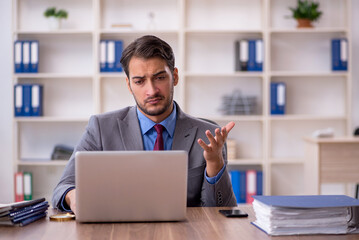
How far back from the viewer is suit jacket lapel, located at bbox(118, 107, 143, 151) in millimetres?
2094

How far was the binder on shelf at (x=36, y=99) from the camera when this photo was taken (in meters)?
4.59

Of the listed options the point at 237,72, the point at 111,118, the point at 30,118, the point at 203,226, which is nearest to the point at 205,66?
the point at 237,72

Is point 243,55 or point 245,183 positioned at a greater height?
point 243,55

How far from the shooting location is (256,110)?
15.9 ft

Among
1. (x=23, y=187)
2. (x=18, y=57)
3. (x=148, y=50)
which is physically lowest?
(x=23, y=187)

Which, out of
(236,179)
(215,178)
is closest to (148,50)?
(215,178)

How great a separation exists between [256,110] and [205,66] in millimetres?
660

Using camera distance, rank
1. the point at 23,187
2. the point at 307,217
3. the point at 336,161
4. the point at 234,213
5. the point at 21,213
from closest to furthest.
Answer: the point at 307,217 → the point at 21,213 → the point at 234,213 → the point at 336,161 → the point at 23,187

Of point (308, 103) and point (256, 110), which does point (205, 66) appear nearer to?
point (256, 110)

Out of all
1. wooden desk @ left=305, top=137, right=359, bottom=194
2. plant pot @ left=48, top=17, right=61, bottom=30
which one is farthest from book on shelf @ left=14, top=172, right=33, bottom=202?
wooden desk @ left=305, top=137, right=359, bottom=194

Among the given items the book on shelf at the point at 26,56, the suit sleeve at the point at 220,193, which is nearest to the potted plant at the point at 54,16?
the book on shelf at the point at 26,56

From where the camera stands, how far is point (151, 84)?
2.04m

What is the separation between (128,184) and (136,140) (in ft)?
2.08

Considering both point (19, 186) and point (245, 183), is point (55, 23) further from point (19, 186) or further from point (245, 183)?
point (245, 183)
